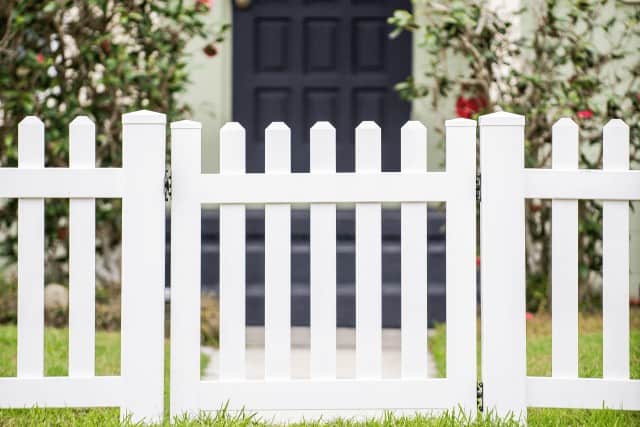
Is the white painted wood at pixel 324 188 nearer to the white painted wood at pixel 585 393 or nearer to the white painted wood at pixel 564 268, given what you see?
the white painted wood at pixel 564 268

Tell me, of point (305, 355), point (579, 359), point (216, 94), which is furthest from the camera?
point (216, 94)

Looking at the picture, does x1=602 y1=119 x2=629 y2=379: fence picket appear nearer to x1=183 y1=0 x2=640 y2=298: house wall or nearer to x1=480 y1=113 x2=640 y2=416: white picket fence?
x1=480 y1=113 x2=640 y2=416: white picket fence

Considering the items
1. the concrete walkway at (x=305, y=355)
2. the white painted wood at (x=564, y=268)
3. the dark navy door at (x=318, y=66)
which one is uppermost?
the dark navy door at (x=318, y=66)

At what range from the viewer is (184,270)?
10.0ft

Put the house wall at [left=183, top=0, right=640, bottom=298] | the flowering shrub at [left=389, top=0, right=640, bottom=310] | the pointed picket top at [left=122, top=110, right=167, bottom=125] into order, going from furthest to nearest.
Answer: the house wall at [left=183, top=0, right=640, bottom=298] < the flowering shrub at [left=389, top=0, right=640, bottom=310] < the pointed picket top at [left=122, top=110, right=167, bottom=125]

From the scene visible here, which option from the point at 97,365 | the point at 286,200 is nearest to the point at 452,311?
the point at 286,200

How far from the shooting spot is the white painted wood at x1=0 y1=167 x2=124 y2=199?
3.05 metres

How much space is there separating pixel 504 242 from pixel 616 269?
455 millimetres

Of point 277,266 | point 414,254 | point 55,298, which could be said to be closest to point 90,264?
point 277,266

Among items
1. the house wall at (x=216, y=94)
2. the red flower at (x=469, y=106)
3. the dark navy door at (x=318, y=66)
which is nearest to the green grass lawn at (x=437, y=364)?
the red flower at (x=469, y=106)

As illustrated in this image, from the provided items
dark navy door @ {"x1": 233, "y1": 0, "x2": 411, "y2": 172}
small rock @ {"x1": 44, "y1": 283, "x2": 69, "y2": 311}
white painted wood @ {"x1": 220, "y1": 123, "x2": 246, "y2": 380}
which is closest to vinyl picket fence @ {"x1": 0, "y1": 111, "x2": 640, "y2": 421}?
white painted wood @ {"x1": 220, "y1": 123, "x2": 246, "y2": 380}

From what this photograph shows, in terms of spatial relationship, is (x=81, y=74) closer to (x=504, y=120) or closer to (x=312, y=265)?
(x=312, y=265)

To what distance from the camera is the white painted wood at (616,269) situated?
3.16m

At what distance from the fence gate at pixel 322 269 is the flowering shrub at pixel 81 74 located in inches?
97.8
